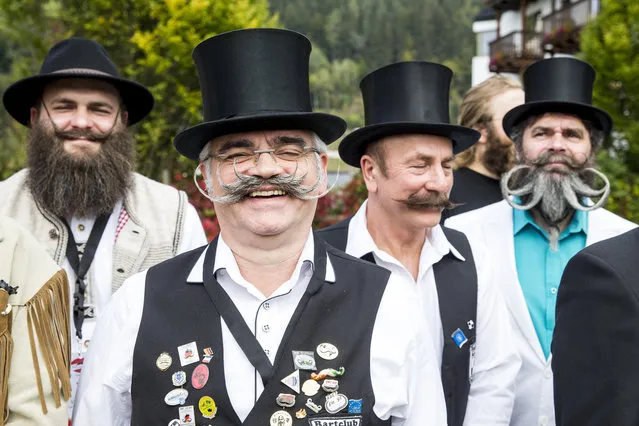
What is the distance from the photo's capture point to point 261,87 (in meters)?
2.57

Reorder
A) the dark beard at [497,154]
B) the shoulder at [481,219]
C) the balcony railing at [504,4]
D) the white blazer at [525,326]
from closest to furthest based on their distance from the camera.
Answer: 1. the white blazer at [525,326]
2. the shoulder at [481,219]
3. the dark beard at [497,154]
4. the balcony railing at [504,4]

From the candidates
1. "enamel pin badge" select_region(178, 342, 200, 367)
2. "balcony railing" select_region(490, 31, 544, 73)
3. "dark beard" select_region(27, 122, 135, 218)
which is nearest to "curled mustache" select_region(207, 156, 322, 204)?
"enamel pin badge" select_region(178, 342, 200, 367)

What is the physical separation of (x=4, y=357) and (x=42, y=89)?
181 cm

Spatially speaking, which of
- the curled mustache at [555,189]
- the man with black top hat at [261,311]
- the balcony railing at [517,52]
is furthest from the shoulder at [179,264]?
the balcony railing at [517,52]

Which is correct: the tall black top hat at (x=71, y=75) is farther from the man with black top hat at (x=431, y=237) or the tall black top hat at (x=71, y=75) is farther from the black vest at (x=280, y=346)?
the black vest at (x=280, y=346)

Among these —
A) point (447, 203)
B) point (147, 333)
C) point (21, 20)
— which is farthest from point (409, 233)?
point (21, 20)

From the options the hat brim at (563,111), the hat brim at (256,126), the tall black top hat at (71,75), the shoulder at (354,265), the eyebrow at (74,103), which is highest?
the tall black top hat at (71,75)

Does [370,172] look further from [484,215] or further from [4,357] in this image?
[4,357]

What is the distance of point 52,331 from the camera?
246 cm

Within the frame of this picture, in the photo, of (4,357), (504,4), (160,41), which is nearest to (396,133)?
(4,357)

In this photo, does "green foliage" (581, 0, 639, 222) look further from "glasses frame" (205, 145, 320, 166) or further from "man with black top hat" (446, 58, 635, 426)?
"glasses frame" (205, 145, 320, 166)

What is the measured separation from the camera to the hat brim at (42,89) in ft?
11.8

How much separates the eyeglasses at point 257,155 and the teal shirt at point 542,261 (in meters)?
1.59

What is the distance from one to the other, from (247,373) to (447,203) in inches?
52.2
